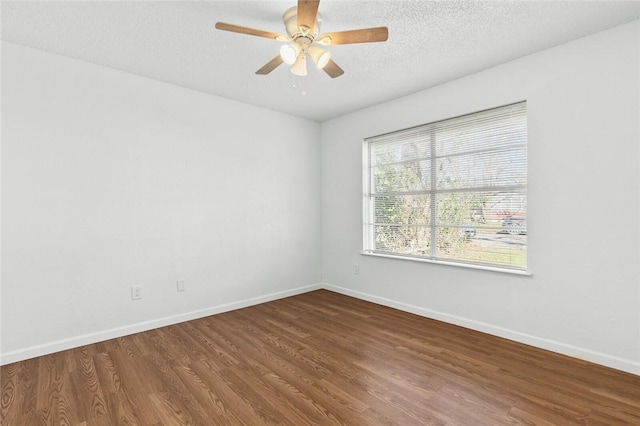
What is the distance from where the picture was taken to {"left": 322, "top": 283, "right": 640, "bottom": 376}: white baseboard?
234cm

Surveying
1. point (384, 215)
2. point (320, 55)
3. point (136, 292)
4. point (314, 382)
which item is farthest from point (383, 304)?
point (320, 55)

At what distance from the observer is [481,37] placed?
248 centimetres

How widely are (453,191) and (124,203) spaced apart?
3.34 meters

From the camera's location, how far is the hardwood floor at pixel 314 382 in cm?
183

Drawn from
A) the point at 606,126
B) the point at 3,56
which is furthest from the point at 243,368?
the point at 606,126

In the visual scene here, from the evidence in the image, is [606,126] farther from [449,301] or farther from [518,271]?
[449,301]

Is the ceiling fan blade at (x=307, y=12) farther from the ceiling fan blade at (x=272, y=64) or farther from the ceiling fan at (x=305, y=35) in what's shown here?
the ceiling fan blade at (x=272, y=64)

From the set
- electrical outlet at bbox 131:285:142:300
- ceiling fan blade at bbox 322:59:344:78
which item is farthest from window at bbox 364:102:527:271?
electrical outlet at bbox 131:285:142:300

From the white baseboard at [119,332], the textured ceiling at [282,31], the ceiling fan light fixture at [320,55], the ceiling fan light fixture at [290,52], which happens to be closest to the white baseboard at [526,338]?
the white baseboard at [119,332]

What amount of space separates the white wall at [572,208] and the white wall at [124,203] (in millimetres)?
2268

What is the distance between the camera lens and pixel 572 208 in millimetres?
2566

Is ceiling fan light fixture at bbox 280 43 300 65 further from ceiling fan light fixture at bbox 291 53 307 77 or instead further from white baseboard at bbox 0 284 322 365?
white baseboard at bbox 0 284 322 365

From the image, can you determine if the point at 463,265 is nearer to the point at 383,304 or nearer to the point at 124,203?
the point at 383,304

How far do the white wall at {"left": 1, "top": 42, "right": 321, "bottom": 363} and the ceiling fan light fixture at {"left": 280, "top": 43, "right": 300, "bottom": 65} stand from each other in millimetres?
1892
